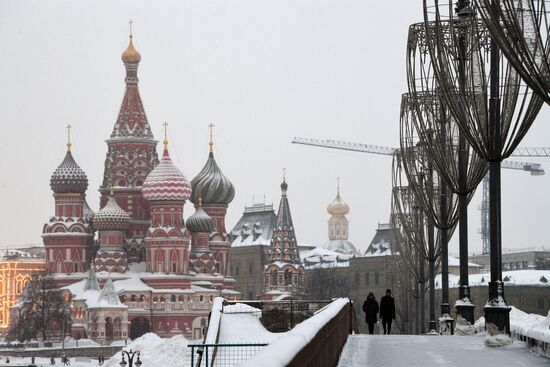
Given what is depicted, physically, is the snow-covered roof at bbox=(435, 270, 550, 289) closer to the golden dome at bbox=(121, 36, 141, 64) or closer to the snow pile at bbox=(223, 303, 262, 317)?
the golden dome at bbox=(121, 36, 141, 64)

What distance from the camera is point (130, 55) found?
13475cm

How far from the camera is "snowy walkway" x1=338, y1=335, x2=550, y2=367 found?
18312 mm

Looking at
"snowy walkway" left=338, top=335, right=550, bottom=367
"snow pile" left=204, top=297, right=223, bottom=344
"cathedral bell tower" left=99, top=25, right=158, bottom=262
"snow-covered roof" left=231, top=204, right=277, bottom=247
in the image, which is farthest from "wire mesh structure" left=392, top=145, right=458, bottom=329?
"snow-covered roof" left=231, top=204, right=277, bottom=247

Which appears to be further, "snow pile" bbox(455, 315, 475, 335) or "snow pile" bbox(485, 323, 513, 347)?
"snow pile" bbox(455, 315, 475, 335)

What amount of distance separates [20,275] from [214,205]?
115 feet

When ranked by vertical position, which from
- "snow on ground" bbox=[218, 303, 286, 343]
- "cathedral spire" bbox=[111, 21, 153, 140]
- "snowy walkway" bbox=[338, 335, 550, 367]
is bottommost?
"snow on ground" bbox=[218, 303, 286, 343]

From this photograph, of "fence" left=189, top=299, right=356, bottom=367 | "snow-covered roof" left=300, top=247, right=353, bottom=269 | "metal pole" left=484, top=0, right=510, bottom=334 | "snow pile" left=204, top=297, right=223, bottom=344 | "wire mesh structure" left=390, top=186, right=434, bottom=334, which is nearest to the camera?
"fence" left=189, top=299, right=356, bottom=367

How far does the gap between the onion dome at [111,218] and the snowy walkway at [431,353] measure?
4019 inches

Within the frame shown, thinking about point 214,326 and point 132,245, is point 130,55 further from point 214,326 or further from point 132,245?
point 214,326

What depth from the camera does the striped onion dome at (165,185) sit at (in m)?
126

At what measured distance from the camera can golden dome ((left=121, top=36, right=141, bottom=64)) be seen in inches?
5300

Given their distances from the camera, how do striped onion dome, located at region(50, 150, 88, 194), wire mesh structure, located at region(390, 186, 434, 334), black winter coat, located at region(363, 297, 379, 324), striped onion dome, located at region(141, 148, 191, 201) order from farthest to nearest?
striped onion dome, located at region(50, 150, 88, 194), striped onion dome, located at region(141, 148, 191, 201), wire mesh structure, located at region(390, 186, 434, 334), black winter coat, located at region(363, 297, 379, 324)

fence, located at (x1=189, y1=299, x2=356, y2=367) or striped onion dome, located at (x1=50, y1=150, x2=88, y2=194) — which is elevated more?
striped onion dome, located at (x1=50, y1=150, x2=88, y2=194)

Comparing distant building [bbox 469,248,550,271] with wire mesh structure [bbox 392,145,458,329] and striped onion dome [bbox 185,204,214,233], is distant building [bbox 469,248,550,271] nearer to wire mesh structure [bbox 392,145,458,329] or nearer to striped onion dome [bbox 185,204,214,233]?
striped onion dome [bbox 185,204,214,233]
